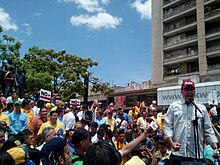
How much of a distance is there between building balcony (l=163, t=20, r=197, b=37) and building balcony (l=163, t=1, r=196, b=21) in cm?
212

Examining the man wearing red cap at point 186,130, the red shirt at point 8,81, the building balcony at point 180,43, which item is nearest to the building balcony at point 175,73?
the building balcony at point 180,43

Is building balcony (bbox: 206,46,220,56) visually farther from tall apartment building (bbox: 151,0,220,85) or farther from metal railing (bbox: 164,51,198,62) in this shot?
metal railing (bbox: 164,51,198,62)

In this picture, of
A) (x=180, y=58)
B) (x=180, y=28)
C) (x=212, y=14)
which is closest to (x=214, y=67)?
(x=180, y=58)

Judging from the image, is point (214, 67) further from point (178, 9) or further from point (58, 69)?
point (58, 69)

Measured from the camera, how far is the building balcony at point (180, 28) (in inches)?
1556

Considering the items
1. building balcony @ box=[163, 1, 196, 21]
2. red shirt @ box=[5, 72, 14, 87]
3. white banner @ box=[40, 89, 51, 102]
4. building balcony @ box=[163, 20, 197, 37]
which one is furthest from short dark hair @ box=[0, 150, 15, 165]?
building balcony @ box=[163, 1, 196, 21]

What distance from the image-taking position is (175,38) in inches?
1706

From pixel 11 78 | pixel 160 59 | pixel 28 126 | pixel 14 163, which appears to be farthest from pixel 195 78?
pixel 14 163

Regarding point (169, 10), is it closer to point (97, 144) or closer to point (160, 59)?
point (160, 59)

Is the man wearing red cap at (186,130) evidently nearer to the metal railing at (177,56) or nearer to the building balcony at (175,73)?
the metal railing at (177,56)

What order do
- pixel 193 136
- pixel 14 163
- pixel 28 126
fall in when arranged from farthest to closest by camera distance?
pixel 28 126, pixel 193 136, pixel 14 163

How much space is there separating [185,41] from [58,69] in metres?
21.1

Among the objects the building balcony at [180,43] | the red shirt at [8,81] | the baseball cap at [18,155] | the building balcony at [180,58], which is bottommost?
the baseball cap at [18,155]

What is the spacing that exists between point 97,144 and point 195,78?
3310cm
